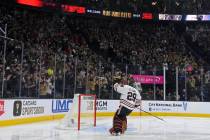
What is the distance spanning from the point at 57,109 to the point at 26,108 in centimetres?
248

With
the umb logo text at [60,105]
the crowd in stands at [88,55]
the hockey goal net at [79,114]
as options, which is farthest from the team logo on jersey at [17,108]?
the umb logo text at [60,105]

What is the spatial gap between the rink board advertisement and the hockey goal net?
165cm

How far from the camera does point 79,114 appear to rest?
13.3 metres

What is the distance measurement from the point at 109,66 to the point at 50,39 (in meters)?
6.17

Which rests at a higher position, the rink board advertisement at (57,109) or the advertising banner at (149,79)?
the advertising banner at (149,79)

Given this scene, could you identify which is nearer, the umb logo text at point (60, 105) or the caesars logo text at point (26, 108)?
the caesars logo text at point (26, 108)

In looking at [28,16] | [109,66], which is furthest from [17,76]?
[28,16]

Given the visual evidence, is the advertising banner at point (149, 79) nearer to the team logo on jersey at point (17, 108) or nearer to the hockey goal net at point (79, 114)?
the hockey goal net at point (79, 114)

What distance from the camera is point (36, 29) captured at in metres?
25.3

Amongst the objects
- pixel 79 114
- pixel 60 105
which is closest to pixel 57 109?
pixel 60 105

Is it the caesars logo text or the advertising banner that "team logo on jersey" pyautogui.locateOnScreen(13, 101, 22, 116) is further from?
the advertising banner

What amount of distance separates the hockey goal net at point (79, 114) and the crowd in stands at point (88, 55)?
6.60 feet

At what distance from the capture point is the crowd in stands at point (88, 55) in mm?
15500

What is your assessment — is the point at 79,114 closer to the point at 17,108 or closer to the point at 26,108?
Answer: the point at 17,108
